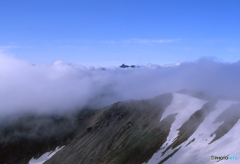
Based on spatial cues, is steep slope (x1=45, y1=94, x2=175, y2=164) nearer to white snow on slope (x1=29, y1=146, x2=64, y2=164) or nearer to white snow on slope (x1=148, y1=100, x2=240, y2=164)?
white snow on slope (x1=148, y1=100, x2=240, y2=164)

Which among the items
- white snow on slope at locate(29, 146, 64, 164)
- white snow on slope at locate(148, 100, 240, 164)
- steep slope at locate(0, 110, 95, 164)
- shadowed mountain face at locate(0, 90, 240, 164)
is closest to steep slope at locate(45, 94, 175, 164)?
shadowed mountain face at locate(0, 90, 240, 164)

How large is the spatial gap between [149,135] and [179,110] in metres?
17.1

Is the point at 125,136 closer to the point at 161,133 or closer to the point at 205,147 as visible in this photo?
the point at 161,133

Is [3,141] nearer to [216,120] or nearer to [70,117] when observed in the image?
[70,117]

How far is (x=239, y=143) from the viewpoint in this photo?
166 feet

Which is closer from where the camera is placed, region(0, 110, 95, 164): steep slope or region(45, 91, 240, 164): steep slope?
region(45, 91, 240, 164): steep slope

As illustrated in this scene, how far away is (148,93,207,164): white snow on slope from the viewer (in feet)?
245

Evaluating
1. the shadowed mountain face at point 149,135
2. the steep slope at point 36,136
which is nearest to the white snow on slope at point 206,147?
the shadowed mountain face at point 149,135

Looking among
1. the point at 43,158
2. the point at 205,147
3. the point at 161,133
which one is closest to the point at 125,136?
the point at 161,133

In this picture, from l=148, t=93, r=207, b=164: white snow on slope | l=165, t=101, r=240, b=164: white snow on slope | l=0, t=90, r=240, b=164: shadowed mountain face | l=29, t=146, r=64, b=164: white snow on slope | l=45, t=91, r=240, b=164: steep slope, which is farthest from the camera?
l=29, t=146, r=64, b=164: white snow on slope

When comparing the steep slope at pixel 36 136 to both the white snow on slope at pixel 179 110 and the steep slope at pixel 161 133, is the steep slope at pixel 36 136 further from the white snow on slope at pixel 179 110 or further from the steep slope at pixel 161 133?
the white snow on slope at pixel 179 110

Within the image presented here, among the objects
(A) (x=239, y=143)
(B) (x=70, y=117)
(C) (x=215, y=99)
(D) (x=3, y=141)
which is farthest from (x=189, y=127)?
(D) (x=3, y=141)

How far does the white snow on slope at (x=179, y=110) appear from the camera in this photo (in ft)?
245

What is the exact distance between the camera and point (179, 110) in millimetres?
94000
